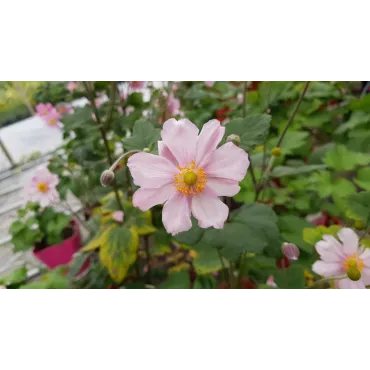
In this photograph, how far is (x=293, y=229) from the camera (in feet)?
2.34

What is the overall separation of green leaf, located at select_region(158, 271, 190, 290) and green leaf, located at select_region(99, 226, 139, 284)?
13 centimetres

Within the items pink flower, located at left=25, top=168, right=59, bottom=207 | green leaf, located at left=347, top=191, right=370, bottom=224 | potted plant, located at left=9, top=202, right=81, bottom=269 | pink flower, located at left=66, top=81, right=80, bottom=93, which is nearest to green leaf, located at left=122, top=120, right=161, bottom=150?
green leaf, located at left=347, top=191, right=370, bottom=224

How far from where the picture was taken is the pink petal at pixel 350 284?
47 centimetres

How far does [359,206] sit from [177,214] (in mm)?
419

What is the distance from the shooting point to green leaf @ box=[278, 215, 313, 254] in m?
0.68

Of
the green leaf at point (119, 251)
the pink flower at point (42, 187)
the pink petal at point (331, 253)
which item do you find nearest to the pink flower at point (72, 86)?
the pink flower at point (42, 187)

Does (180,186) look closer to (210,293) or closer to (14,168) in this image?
(210,293)

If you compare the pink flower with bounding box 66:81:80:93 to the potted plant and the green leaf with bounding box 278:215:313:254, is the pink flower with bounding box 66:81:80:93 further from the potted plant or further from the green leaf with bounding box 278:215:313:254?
the green leaf with bounding box 278:215:313:254

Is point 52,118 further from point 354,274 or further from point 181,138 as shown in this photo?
point 354,274

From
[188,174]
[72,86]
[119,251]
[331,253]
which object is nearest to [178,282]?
[119,251]

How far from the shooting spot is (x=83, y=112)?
2.48 feet

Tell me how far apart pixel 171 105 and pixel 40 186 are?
48 cm

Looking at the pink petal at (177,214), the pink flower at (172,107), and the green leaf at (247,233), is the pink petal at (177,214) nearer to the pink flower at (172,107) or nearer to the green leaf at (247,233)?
the green leaf at (247,233)

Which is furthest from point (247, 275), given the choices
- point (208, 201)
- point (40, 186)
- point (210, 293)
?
point (40, 186)
